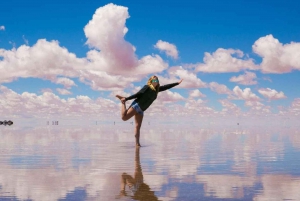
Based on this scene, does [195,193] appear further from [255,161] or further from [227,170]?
[255,161]

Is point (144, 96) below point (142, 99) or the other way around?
the other way around

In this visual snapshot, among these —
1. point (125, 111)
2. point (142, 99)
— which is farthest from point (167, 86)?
point (125, 111)

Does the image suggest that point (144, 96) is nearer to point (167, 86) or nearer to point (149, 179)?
point (167, 86)

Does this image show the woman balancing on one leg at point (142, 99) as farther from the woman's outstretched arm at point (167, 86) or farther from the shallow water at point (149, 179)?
the shallow water at point (149, 179)

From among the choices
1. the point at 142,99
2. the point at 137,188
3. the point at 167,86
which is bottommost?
the point at 137,188

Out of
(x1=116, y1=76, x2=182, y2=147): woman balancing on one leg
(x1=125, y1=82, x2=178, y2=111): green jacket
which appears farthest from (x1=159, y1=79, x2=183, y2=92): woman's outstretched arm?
(x1=125, y1=82, x2=178, y2=111): green jacket

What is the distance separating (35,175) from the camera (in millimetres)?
7973

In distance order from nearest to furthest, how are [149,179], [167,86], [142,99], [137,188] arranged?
[137,188] < [149,179] < [142,99] < [167,86]

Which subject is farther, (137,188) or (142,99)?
(142,99)

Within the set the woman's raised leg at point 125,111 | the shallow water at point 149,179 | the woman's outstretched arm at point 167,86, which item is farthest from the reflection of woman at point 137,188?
the woman's outstretched arm at point 167,86

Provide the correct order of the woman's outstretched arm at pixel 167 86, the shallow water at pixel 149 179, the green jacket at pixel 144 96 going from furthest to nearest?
the woman's outstretched arm at pixel 167 86
the green jacket at pixel 144 96
the shallow water at pixel 149 179

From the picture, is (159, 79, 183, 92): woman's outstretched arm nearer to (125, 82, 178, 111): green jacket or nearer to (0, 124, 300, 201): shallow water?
(125, 82, 178, 111): green jacket

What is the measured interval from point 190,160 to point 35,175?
435 centimetres

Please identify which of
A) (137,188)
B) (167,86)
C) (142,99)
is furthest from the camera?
(167,86)
